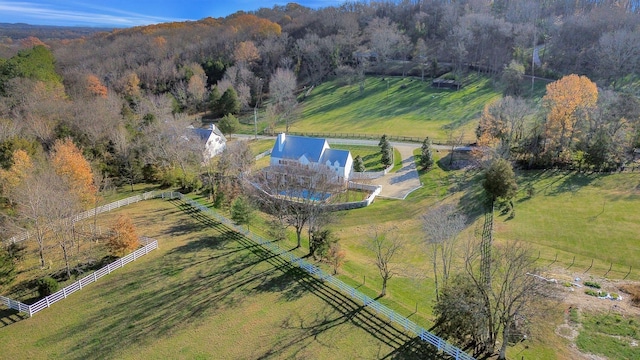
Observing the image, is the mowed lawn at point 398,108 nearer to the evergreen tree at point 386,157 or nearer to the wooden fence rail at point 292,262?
the evergreen tree at point 386,157

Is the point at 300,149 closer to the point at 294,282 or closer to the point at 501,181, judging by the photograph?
the point at 501,181

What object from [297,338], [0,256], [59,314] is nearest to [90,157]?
[0,256]

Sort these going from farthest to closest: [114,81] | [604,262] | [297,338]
A: [114,81], [604,262], [297,338]

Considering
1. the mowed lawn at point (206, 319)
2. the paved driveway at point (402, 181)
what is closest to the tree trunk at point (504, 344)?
the mowed lawn at point (206, 319)

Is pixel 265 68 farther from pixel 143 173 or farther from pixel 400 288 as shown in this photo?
pixel 400 288

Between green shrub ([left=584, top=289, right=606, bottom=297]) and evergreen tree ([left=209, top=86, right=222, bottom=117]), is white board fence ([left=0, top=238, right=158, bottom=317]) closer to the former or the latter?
green shrub ([left=584, top=289, right=606, bottom=297])
